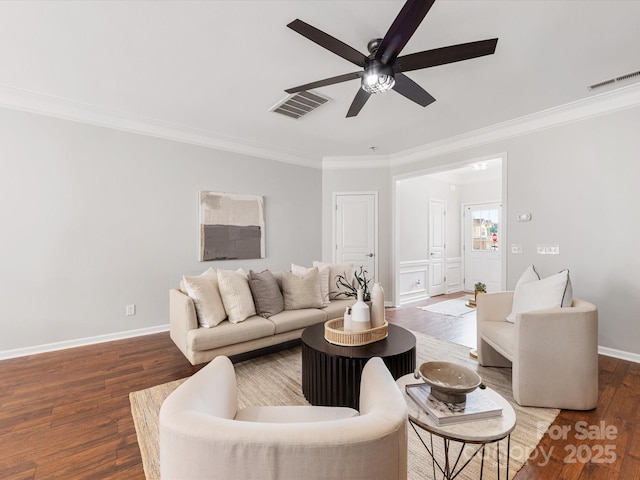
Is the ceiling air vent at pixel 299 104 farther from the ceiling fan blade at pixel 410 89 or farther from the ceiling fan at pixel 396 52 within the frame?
the ceiling fan blade at pixel 410 89

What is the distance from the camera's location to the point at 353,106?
2734 mm

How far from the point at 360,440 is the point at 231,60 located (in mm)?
2870

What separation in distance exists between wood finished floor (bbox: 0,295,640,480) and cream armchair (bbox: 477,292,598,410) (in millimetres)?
144

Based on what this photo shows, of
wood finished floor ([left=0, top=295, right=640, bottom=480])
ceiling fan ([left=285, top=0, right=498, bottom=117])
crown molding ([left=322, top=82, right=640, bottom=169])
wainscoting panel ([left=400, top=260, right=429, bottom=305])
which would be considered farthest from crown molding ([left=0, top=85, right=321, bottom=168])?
wainscoting panel ([left=400, top=260, right=429, bottom=305])

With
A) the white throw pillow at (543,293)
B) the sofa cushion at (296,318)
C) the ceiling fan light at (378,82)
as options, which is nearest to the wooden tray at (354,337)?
the sofa cushion at (296,318)

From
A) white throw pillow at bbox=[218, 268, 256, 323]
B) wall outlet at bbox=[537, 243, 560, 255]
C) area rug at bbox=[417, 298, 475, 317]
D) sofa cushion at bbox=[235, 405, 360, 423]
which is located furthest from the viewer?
area rug at bbox=[417, 298, 475, 317]

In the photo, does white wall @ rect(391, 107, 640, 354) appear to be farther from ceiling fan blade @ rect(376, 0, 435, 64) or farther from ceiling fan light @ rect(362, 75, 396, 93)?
ceiling fan blade @ rect(376, 0, 435, 64)

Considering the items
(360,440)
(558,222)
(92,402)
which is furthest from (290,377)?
(558,222)

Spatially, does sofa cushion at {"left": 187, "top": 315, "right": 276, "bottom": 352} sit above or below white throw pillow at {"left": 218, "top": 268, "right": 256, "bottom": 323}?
below

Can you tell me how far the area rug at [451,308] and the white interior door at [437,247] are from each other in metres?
0.65

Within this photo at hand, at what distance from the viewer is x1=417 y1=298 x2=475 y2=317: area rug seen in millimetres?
4828

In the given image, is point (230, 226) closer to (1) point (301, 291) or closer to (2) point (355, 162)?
(1) point (301, 291)

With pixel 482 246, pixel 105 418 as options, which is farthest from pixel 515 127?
pixel 105 418

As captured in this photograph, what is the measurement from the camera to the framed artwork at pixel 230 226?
4184mm
